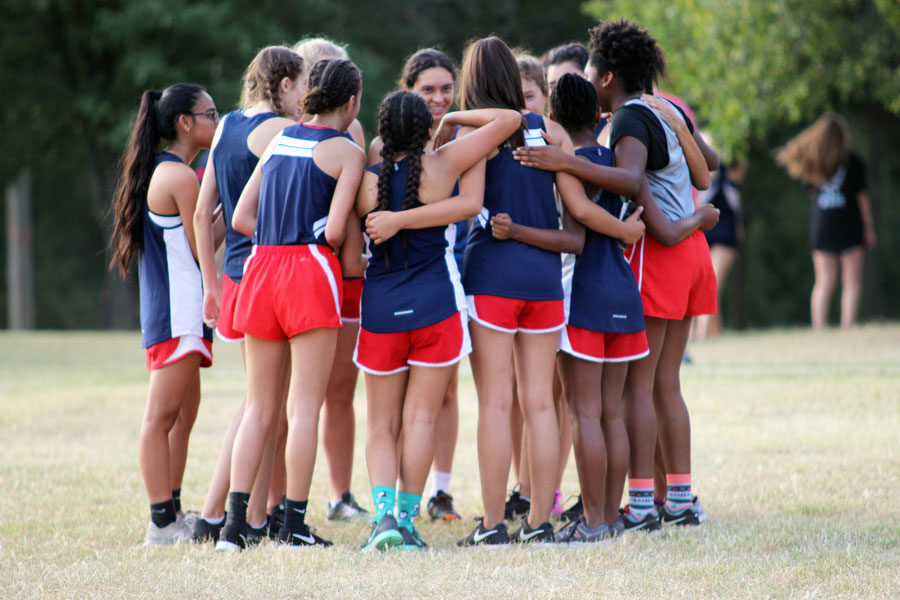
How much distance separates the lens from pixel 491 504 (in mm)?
4480

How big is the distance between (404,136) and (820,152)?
940 centimetres

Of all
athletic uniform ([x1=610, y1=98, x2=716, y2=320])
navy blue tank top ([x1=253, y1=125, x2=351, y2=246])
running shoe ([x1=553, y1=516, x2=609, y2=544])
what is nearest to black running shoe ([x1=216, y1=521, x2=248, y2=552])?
navy blue tank top ([x1=253, y1=125, x2=351, y2=246])

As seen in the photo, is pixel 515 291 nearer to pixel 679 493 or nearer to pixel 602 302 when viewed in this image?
pixel 602 302

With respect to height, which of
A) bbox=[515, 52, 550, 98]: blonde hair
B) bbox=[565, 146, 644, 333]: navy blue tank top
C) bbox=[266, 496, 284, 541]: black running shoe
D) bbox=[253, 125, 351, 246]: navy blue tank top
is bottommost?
bbox=[266, 496, 284, 541]: black running shoe

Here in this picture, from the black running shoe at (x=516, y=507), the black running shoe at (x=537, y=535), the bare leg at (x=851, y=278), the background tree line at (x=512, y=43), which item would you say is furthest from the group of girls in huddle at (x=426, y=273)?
the background tree line at (x=512, y=43)

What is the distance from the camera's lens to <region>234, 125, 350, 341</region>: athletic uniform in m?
4.34

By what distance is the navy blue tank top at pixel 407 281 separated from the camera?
435 centimetres

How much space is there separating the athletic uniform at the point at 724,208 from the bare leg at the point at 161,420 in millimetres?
9349

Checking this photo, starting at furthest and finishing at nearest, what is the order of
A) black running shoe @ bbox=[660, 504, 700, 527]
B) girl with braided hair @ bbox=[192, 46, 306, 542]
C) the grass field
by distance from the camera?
1. black running shoe @ bbox=[660, 504, 700, 527]
2. girl with braided hair @ bbox=[192, 46, 306, 542]
3. the grass field

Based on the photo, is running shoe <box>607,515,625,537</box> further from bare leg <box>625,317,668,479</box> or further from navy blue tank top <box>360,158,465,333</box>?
navy blue tank top <box>360,158,465,333</box>

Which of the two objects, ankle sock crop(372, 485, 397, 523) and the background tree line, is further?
the background tree line

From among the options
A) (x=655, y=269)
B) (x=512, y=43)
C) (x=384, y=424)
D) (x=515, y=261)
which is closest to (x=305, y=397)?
(x=384, y=424)

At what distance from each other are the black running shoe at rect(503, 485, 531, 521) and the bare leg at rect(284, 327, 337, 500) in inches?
47.7

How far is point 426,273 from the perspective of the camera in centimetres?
441
